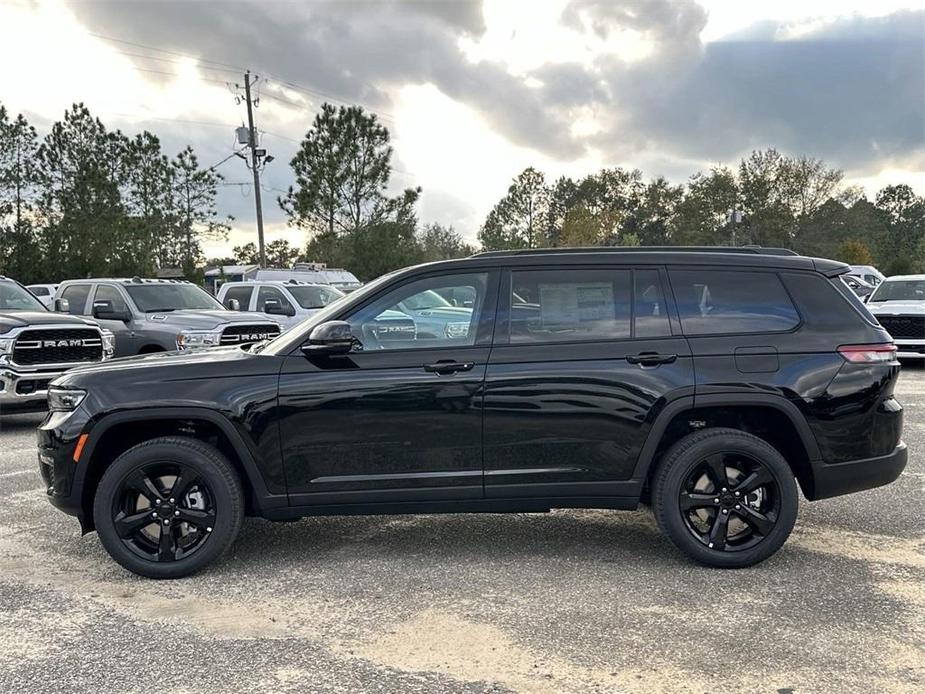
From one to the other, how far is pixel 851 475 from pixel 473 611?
2.30 meters

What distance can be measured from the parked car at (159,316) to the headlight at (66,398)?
16.5 ft

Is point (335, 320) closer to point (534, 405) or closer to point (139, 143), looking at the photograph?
point (534, 405)

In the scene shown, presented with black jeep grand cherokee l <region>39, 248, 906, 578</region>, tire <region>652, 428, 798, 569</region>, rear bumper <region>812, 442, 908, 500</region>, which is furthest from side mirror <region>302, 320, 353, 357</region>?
rear bumper <region>812, 442, 908, 500</region>

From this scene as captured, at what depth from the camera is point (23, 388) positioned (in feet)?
26.9

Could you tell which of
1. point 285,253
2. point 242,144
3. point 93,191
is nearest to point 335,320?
point 242,144

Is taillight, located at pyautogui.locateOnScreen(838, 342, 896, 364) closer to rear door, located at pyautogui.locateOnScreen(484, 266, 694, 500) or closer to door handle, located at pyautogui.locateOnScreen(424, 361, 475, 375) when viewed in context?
rear door, located at pyautogui.locateOnScreen(484, 266, 694, 500)

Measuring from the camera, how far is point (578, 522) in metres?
5.04

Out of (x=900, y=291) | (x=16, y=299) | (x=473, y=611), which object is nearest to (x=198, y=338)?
(x=16, y=299)

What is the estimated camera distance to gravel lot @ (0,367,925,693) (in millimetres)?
3049

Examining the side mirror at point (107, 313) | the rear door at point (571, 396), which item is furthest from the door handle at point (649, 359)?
the side mirror at point (107, 313)

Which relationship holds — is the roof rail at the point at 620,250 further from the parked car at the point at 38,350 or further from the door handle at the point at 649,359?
the parked car at the point at 38,350

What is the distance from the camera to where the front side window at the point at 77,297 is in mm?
11259

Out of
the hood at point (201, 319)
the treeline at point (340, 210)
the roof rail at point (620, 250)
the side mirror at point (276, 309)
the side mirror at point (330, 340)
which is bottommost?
the side mirror at point (330, 340)

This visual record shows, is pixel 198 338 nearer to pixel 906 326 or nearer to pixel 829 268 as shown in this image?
pixel 829 268
